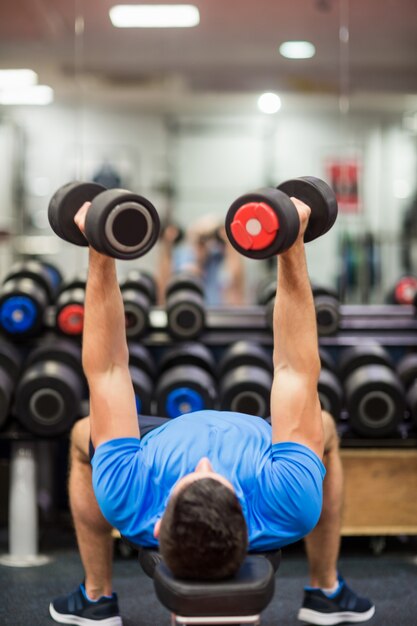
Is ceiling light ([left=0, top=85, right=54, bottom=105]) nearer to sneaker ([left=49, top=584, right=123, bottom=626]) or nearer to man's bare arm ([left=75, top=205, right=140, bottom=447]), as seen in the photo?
sneaker ([left=49, top=584, right=123, bottom=626])

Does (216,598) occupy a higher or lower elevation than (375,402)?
lower

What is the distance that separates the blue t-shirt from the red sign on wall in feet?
12.2

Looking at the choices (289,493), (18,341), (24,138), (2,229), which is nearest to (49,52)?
(24,138)

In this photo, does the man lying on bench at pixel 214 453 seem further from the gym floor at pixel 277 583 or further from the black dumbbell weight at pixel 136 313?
the black dumbbell weight at pixel 136 313

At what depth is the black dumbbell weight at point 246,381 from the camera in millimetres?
2883

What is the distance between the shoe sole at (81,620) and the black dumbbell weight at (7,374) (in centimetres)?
74

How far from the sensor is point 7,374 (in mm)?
2967

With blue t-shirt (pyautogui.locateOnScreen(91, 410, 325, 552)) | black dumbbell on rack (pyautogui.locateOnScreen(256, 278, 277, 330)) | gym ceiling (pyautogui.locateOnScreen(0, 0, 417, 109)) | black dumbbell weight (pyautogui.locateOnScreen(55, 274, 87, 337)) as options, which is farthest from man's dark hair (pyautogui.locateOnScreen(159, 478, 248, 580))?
gym ceiling (pyautogui.locateOnScreen(0, 0, 417, 109))

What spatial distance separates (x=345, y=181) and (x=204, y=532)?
4196 millimetres

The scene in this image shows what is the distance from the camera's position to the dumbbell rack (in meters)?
2.97

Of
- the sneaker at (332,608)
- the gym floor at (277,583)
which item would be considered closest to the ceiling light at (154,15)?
the gym floor at (277,583)

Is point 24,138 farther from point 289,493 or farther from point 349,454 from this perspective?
point 289,493

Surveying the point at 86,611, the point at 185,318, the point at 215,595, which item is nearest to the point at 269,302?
the point at 185,318

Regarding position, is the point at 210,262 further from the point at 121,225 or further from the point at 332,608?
the point at 121,225
